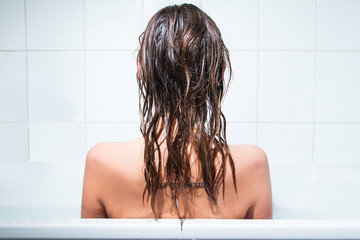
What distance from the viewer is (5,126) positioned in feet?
3.97

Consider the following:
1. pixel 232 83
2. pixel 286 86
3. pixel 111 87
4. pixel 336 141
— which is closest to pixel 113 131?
pixel 111 87

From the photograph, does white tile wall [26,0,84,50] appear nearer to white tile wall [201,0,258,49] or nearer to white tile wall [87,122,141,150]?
white tile wall [87,122,141,150]

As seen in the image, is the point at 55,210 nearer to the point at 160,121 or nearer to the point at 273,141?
the point at 160,121

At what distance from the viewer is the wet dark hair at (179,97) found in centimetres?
50

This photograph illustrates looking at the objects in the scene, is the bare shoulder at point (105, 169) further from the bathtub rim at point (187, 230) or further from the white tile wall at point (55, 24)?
the white tile wall at point (55, 24)

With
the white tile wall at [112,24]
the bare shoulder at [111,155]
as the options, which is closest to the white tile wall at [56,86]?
the white tile wall at [112,24]

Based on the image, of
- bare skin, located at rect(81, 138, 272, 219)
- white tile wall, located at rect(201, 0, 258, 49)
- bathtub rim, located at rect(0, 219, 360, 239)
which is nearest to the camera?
bathtub rim, located at rect(0, 219, 360, 239)

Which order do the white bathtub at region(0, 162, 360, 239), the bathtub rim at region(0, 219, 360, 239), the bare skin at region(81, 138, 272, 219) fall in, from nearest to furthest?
the bathtub rim at region(0, 219, 360, 239) → the bare skin at region(81, 138, 272, 219) → the white bathtub at region(0, 162, 360, 239)

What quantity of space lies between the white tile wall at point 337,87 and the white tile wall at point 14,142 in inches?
62.0

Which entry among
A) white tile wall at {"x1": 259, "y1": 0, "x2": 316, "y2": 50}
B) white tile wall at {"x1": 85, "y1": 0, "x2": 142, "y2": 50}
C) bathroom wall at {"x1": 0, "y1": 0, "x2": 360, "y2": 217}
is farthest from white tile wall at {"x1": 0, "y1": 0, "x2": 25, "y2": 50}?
white tile wall at {"x1": 259, "y1": 0, "x2": 316, "y2": 50}

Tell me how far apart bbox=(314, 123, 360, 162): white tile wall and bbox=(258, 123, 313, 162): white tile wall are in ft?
0.16

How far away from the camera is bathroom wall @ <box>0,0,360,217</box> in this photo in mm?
1114

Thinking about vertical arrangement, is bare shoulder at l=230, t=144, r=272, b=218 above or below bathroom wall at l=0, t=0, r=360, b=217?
below

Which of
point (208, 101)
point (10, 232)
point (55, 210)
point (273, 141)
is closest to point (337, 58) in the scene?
point (273, 141)
